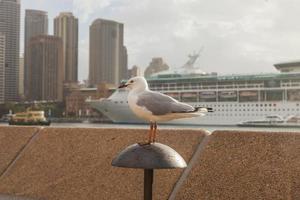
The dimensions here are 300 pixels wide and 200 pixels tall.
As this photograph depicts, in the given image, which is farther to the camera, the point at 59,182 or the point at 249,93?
the point at 249,93

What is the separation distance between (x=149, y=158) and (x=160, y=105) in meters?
0.47

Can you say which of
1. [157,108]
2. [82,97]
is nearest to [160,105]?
[157,108]

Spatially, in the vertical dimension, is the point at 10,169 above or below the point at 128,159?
below

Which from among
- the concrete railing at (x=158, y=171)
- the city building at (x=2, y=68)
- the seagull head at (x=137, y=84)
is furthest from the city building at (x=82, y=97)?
the seagull head at (x=137, y=84)

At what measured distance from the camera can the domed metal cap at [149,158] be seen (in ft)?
9.29

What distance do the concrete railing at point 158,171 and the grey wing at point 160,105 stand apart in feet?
4.35

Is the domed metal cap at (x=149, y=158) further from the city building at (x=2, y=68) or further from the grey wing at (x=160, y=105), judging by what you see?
the city building at (x=2, y=68)

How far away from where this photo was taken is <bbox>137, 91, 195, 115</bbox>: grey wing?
317cm

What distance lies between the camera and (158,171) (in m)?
4.70

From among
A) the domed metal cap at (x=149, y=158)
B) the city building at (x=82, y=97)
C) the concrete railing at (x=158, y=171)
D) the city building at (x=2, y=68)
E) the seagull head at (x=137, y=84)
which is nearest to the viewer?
the domed metal cap at (x=149, y=158)

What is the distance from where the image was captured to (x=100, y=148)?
5254 millimetres

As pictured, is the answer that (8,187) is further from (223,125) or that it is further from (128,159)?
(223,125)

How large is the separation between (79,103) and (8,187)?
96.5m

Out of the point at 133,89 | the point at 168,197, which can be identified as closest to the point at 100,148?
the point at 168,197
